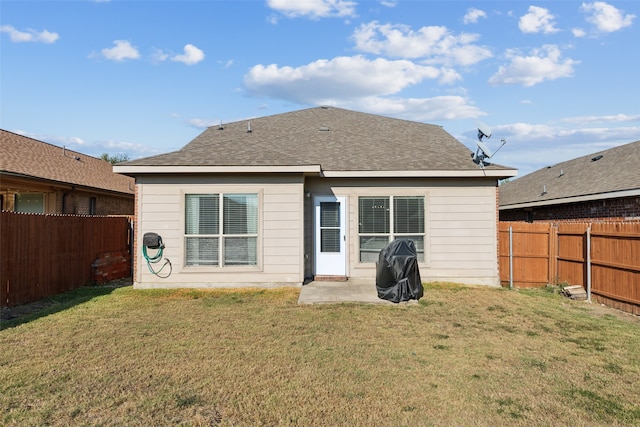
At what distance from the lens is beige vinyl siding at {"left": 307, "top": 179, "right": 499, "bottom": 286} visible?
972 centimetres

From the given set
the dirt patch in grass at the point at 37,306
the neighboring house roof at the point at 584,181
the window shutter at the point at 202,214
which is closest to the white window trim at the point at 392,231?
the window shutter at the point at 202,214

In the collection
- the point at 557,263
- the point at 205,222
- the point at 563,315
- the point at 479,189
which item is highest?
the point at 479,189

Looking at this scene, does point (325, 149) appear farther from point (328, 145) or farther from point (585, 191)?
point (585, 191)

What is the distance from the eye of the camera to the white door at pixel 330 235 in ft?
32.6

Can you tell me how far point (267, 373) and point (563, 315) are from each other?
222 inches

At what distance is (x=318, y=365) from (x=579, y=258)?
7.47 meters

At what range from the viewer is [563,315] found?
693cm

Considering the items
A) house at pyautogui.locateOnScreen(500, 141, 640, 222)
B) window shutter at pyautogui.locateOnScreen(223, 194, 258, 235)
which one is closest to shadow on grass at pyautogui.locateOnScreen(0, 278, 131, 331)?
window shutter at pyautogui.locateOnScreen(223, 194, 258, 235)

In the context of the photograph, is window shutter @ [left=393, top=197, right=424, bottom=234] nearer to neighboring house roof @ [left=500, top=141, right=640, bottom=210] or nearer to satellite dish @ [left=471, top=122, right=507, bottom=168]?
satellite dish @ [left=471, top=122, right=507, bottom=168]

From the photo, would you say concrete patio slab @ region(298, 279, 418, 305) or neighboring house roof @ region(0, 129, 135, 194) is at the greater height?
neighboring house roof @ region(0, 129, 135, 194)

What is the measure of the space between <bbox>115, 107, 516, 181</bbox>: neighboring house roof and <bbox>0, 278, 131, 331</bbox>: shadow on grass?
2.86m

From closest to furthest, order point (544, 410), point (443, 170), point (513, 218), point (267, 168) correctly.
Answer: point (544, 410) → point (267, 168) → point (443, 170) → point (513, 218)

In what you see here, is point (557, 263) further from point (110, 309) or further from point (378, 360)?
point (110, 309)

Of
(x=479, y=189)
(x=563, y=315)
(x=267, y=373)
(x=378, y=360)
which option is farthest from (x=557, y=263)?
(x=267, y=373)
